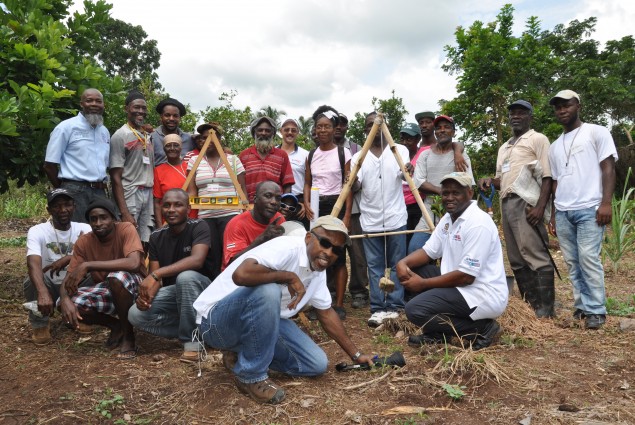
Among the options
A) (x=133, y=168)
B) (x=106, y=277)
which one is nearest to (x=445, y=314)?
(x=106, y=277)

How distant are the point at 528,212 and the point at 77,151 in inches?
176

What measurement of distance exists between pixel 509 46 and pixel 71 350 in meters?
14.5

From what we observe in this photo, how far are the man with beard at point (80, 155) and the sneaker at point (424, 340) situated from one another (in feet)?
11.0

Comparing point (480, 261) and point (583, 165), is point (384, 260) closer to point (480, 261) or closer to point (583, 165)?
point (480, 261)

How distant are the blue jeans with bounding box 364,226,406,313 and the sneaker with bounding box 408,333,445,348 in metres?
0.88

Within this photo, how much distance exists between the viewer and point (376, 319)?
5.25 metres

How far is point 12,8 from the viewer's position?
16.6ft

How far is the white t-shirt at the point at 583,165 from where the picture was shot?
4.94 m

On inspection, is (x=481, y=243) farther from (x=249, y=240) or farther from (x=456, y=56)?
(x=456, y=56)

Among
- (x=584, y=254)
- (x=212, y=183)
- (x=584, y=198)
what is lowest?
(x=584, y=254)

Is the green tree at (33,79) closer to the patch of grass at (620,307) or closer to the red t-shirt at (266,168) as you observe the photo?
the red t-shirt at (266,168)

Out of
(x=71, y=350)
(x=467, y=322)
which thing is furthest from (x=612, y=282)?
(x=71, y=350)

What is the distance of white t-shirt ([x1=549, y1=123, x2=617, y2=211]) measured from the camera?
4938mm

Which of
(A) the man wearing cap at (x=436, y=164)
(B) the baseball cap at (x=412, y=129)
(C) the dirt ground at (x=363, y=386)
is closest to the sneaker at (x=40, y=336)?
(C) the dirt ground at (x=363, y=386)
